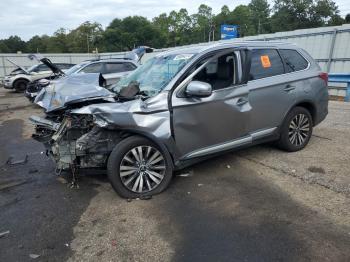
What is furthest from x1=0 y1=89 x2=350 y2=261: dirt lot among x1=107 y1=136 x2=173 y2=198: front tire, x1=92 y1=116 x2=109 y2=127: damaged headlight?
x1=92 y1=116 x2=109 y2=127: damaged headlight

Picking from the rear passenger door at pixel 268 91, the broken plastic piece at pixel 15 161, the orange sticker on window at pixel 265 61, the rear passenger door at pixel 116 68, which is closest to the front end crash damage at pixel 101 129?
the rear passenger door at pixel 268 91

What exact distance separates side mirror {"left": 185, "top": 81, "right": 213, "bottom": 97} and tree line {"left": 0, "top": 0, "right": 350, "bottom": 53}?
74583 mm

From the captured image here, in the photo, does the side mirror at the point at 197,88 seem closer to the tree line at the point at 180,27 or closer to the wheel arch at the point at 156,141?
the wheel arch at the point at 156,141

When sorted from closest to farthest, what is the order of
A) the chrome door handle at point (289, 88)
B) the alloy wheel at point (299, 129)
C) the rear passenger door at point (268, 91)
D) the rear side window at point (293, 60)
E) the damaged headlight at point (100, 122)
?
1. the damaged headlight at point (100, 122)
2. the rear passenger door at point (268, 91)
3. the chrome door handle at point (289, 88)
4. the rear side window at point (293, 60)
5. the alloy wheel at point (299, 129)

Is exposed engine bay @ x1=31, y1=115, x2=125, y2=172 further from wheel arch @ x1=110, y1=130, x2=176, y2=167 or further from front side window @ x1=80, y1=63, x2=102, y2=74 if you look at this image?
front side window @ x1=80, y1=63, x2=102, y2=74

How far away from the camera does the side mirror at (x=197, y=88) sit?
4007 mm

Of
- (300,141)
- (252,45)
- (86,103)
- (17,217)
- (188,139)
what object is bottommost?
(17,217)

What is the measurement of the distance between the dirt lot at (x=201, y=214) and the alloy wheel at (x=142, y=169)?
197 millimetres

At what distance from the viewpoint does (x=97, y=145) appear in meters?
3.90

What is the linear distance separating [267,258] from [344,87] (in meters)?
10.6

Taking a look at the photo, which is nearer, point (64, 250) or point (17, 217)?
point (64, 250)

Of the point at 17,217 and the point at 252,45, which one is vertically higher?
the point at 252,45

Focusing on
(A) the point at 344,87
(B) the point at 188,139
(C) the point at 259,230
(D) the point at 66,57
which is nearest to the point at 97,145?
(B) the point at 188,139

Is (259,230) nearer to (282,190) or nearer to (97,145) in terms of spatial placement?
(282,190)
